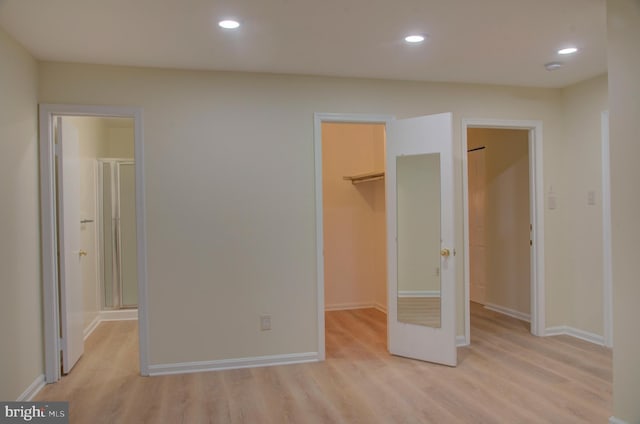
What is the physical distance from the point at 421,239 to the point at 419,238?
0.02 m

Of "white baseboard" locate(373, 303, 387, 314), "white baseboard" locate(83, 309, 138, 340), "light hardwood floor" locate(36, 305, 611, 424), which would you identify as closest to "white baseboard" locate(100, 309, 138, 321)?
"white baseboard" locate(83, 309, 138, 340)

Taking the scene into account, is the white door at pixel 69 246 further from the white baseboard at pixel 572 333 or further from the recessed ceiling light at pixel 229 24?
the white baseboard at pixel 572 333

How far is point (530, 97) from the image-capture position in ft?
15.4

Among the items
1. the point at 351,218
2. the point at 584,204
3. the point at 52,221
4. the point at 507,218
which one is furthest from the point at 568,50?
the point at 52,221

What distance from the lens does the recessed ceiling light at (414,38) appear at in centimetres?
321

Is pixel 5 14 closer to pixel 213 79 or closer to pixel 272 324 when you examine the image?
pixel 213 79

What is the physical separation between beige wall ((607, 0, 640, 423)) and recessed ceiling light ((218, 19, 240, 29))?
6.95 ft

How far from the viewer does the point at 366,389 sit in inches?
134

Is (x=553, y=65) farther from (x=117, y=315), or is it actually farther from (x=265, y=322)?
(x=117, y=315)

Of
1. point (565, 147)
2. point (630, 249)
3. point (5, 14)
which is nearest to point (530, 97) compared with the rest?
point (565, 147)

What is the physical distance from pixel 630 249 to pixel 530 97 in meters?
2.61

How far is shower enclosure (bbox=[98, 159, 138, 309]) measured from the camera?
19.3 ft

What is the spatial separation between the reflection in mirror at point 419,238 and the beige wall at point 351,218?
188 cm

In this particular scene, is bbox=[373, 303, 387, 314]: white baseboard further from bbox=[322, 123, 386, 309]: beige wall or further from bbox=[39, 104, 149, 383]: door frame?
bbox=[39, 104, 149, 383]: door frame
